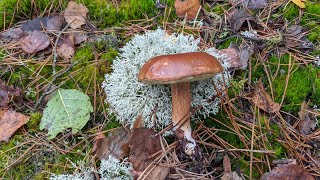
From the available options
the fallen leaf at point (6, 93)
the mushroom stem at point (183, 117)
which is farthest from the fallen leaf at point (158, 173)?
the fallen leaf at point (6, 93)

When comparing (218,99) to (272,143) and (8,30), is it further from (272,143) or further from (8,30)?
(8,30)

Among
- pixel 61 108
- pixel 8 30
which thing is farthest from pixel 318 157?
pixel 8 30

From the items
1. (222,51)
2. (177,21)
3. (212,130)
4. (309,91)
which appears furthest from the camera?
(177,21)

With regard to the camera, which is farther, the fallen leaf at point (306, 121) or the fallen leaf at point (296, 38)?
the fallen leaf at point (296, 38)

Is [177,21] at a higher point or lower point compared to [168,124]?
higher

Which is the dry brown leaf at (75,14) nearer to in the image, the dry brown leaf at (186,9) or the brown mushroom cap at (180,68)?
the dry brown leaf at (186,9)
